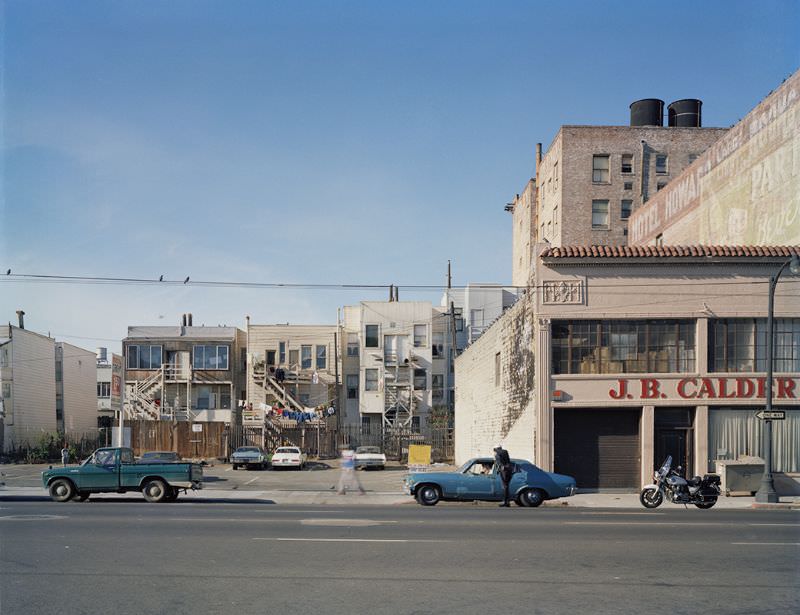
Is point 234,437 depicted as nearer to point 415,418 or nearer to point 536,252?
point 415,418

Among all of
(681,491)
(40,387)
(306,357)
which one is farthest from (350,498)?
(40,387)

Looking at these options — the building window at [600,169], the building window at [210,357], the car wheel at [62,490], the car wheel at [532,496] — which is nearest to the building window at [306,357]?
the building window at [210,357]

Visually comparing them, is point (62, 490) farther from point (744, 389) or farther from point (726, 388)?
point (744, 389)

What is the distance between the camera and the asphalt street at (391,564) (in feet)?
30.2

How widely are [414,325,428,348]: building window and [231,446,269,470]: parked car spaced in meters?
18.7

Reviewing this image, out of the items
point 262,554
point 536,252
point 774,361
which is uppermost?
point 536,252

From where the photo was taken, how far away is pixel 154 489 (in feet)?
74.8

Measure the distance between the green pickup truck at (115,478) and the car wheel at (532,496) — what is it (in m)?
9.60

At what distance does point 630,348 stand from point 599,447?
3.62 m

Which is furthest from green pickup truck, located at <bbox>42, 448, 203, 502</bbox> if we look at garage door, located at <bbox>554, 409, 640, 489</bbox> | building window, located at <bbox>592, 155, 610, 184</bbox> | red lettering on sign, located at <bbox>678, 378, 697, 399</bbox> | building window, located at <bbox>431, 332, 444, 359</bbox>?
building window, located at <bbox>592, 155, 610, 184</bbox>

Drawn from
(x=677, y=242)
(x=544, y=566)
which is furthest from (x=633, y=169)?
(x=544, y=566)

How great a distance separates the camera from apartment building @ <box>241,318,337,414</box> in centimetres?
5744

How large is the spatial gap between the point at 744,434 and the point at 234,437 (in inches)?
1193

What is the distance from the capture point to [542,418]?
27.4 m
